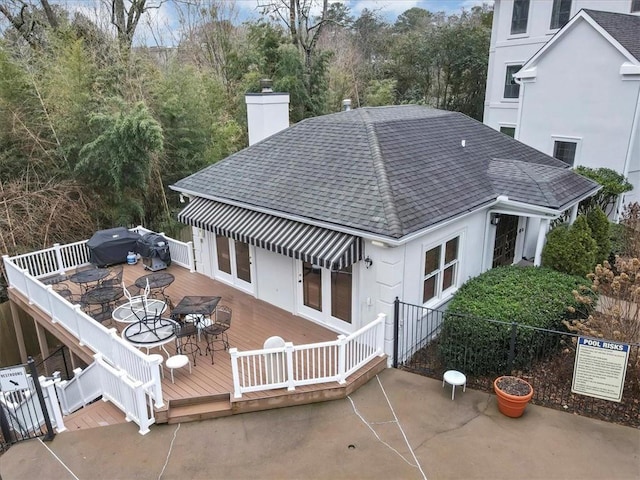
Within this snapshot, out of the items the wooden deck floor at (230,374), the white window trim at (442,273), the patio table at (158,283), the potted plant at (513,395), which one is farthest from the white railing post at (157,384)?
the potted plant at (513,395)

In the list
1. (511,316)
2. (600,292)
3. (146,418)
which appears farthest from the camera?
(600,292)

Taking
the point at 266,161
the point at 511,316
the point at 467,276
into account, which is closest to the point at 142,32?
the point at 266,161

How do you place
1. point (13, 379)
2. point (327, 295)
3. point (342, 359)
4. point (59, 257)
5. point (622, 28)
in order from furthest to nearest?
point (622, 28), point (59, 257), point (327, 295), point (342, 359), point (13, 379)

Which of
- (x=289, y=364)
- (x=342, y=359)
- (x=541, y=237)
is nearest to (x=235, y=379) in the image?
(x=289, y=364)

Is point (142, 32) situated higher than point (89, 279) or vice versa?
point (142, 32)

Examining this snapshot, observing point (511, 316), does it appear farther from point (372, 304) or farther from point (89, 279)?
point (89, 279)

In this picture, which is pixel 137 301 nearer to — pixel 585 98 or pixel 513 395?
pixel 513 395
